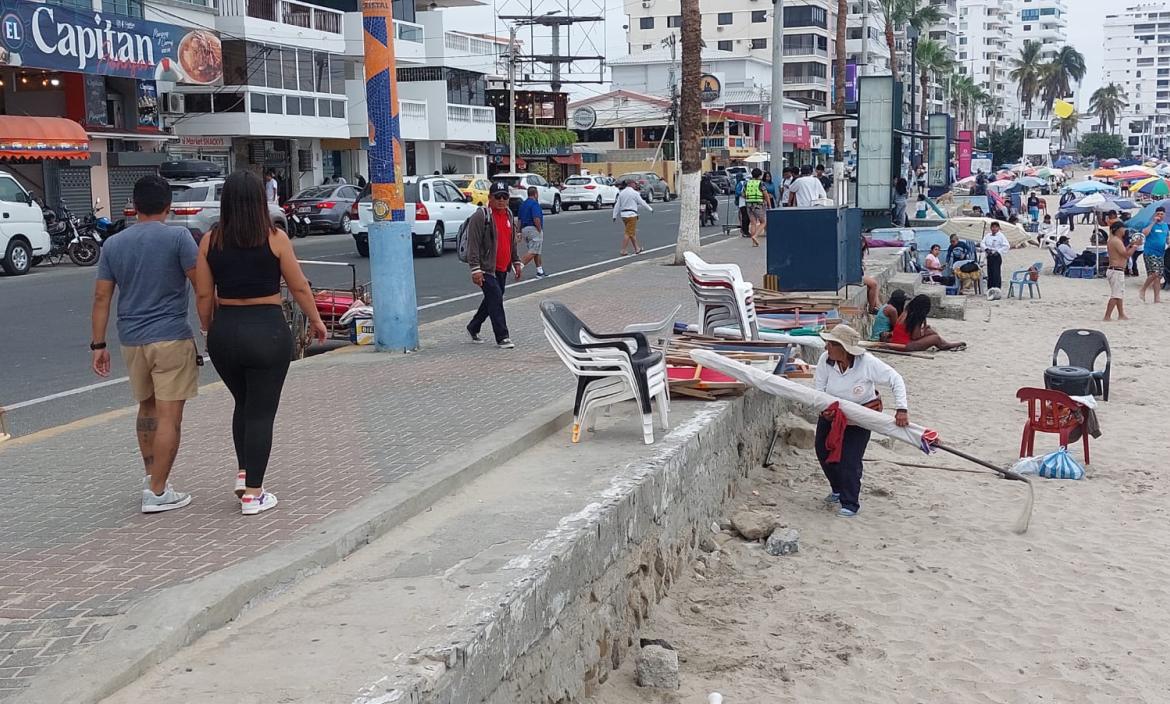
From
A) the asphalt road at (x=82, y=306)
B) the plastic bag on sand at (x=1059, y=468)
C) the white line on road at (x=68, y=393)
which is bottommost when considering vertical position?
the plastic bag on sand at (x=1059, y=468)

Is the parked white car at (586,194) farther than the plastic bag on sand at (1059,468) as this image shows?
Yes

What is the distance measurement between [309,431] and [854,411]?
142 inches

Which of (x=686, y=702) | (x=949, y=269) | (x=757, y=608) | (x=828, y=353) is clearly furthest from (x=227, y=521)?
(x=949, y=269)

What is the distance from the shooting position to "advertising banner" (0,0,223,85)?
85.7 feet

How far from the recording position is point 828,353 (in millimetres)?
8195

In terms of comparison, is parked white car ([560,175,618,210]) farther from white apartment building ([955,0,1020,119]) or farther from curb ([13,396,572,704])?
white apartment building ([955,0,1020,119])

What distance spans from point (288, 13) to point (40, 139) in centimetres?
1464

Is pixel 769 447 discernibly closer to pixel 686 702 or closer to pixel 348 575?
pixel 686 702

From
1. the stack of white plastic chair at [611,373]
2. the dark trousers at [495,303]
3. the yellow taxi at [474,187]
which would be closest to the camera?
the stack of white plastic chair at [611,373]

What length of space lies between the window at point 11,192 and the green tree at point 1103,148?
14579cm

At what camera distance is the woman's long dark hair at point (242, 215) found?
5.38 meters

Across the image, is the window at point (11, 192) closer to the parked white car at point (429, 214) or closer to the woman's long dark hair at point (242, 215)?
the parked white car at point (429, 214)

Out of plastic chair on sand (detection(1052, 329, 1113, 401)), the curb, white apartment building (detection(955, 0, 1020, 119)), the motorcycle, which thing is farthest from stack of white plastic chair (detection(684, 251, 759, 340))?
white apartment building (detection(955, 0, 1020, 119))

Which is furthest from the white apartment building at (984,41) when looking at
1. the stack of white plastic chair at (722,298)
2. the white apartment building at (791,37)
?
the stack of white plastic chair at (722,298)
